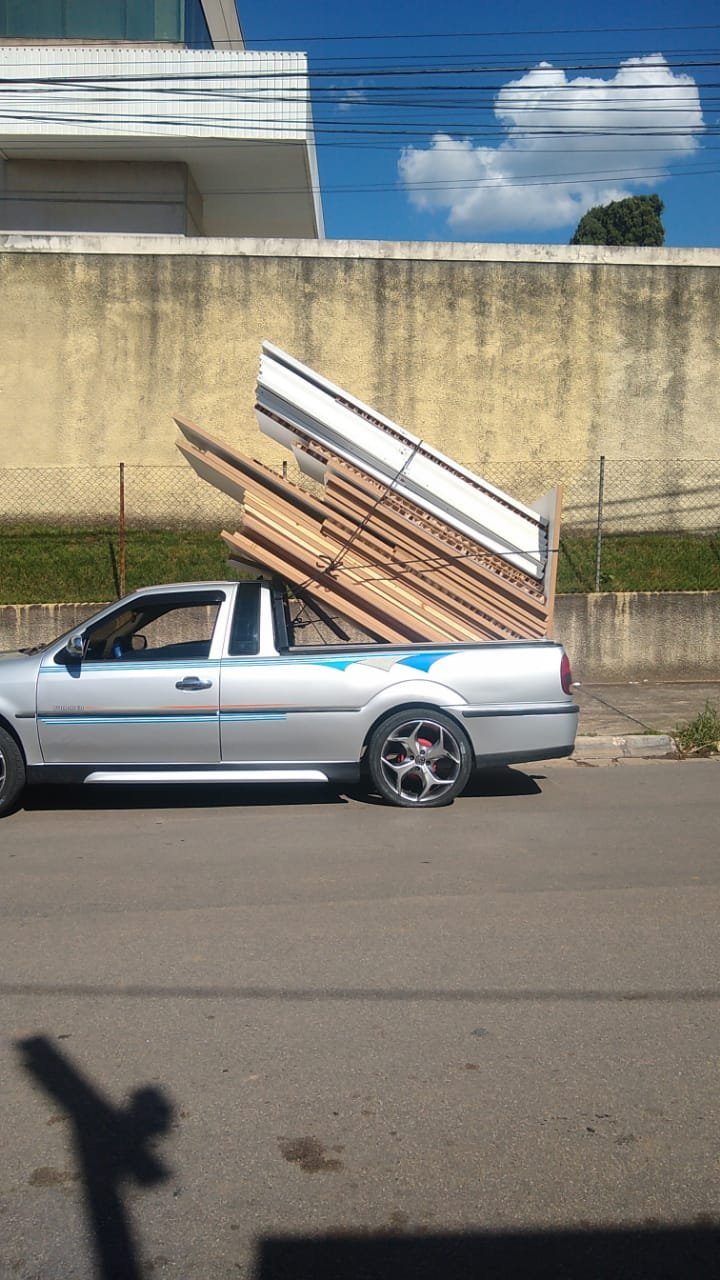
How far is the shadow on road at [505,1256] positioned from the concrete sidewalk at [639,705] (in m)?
7.58

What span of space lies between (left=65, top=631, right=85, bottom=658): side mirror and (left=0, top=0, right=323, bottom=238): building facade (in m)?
16.8

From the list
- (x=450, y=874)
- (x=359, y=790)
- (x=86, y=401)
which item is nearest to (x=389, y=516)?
(x=359, y=790)

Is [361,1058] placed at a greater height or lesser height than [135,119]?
lesser

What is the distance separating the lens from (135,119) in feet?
71.5

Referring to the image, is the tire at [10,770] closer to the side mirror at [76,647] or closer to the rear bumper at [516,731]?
the side mirror at [76,647]

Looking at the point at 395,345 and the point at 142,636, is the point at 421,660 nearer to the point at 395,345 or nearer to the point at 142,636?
the point at 142,636

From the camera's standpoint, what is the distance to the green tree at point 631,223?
6269 cm

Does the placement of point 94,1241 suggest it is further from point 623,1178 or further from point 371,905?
point 371,905

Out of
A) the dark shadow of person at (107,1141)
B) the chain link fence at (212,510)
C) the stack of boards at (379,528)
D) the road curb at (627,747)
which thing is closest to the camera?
the dark shadow of person at (107,1141)

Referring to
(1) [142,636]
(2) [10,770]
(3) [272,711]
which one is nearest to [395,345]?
(1) [142,636]

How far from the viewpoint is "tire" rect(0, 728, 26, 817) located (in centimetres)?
768

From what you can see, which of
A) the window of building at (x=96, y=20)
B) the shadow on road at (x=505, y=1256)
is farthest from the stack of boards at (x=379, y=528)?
the window of building at (x=96, y=20)

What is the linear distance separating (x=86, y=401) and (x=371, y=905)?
1300cm

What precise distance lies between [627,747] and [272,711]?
12.5 ft
